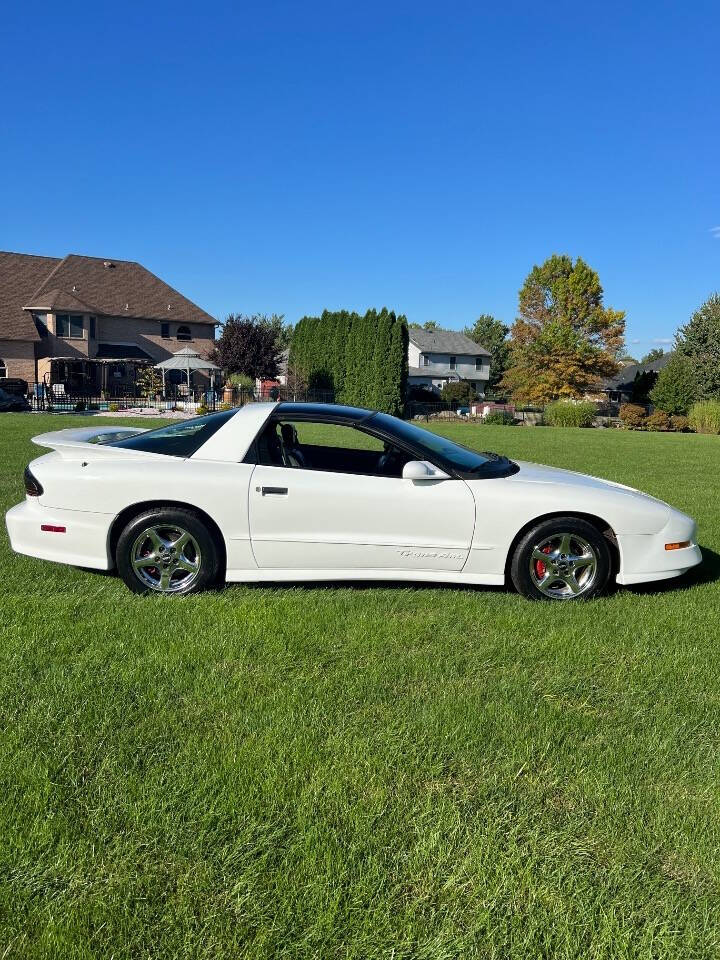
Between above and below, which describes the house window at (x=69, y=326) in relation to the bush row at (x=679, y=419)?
→ above

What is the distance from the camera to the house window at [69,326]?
44562 mm

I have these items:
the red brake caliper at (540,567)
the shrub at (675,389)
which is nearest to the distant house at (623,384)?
the shrub at (675,389)

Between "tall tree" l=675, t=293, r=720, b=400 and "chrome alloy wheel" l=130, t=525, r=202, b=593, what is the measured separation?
47190 millimetres

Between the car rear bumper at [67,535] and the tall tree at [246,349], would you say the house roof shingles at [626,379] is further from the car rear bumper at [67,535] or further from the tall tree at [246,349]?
the car rear bumper at [67,535]

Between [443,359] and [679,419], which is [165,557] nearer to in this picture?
[679,419]

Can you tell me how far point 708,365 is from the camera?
46.5 metres

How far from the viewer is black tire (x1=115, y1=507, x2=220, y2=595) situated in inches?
179

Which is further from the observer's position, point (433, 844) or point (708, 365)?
point (708, 365)

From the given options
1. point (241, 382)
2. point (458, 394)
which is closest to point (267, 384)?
point (241, 382)

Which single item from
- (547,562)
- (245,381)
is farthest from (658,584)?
(245,381)

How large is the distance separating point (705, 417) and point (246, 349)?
2897 cm

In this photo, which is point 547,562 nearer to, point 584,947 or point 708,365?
point 584,947

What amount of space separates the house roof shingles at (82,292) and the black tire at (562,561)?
149 ft

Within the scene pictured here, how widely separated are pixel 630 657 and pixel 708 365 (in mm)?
49167
